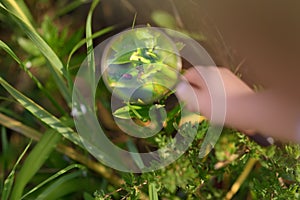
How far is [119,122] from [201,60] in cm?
23

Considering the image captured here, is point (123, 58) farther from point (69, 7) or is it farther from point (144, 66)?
point (69, 7)

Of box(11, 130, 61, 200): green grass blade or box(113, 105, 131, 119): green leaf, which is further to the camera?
box(11, 130, 61, 200): green grass blade

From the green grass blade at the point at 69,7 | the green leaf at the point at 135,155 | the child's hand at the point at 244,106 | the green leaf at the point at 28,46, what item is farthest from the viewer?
the green grass blade at the point at 69,7

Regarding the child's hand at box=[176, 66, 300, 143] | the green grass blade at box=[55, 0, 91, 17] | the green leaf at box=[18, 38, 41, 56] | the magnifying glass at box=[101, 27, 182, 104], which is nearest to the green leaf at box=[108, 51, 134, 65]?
the magnifying glass at box=[101, 27, 182, 104]


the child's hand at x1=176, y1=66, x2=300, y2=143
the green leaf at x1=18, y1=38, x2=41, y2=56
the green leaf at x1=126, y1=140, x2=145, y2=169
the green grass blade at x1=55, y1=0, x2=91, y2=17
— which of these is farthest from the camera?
the green grass blade at x1=55, y1=0, x2=91, y2=17

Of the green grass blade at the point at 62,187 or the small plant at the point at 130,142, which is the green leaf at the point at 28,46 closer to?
the small plant at the point at 130,142

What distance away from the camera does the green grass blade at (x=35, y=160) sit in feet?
3.49

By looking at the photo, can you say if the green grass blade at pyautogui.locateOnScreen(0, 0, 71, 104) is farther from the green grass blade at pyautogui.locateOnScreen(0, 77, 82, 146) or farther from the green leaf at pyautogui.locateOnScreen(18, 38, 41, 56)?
the green leaf at pyautogui.locateOnScreen(18, 38, 41, 56)

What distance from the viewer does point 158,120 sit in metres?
0.98

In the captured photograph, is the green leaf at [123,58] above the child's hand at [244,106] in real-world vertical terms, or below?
above

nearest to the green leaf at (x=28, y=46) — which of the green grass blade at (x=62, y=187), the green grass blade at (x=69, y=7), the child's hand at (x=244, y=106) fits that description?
the green grass blade at (x=69, y=7)

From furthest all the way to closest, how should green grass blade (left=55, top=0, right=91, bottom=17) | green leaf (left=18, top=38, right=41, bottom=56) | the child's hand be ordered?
green grass blade (left=55, top=0, right=91, bottom=17) < green leaf (left=18, top=38, right=41, bottom=56) < the child's hand

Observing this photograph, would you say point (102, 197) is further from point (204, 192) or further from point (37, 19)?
point (37, 19)

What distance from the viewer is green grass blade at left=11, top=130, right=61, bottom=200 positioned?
3.49 feet
